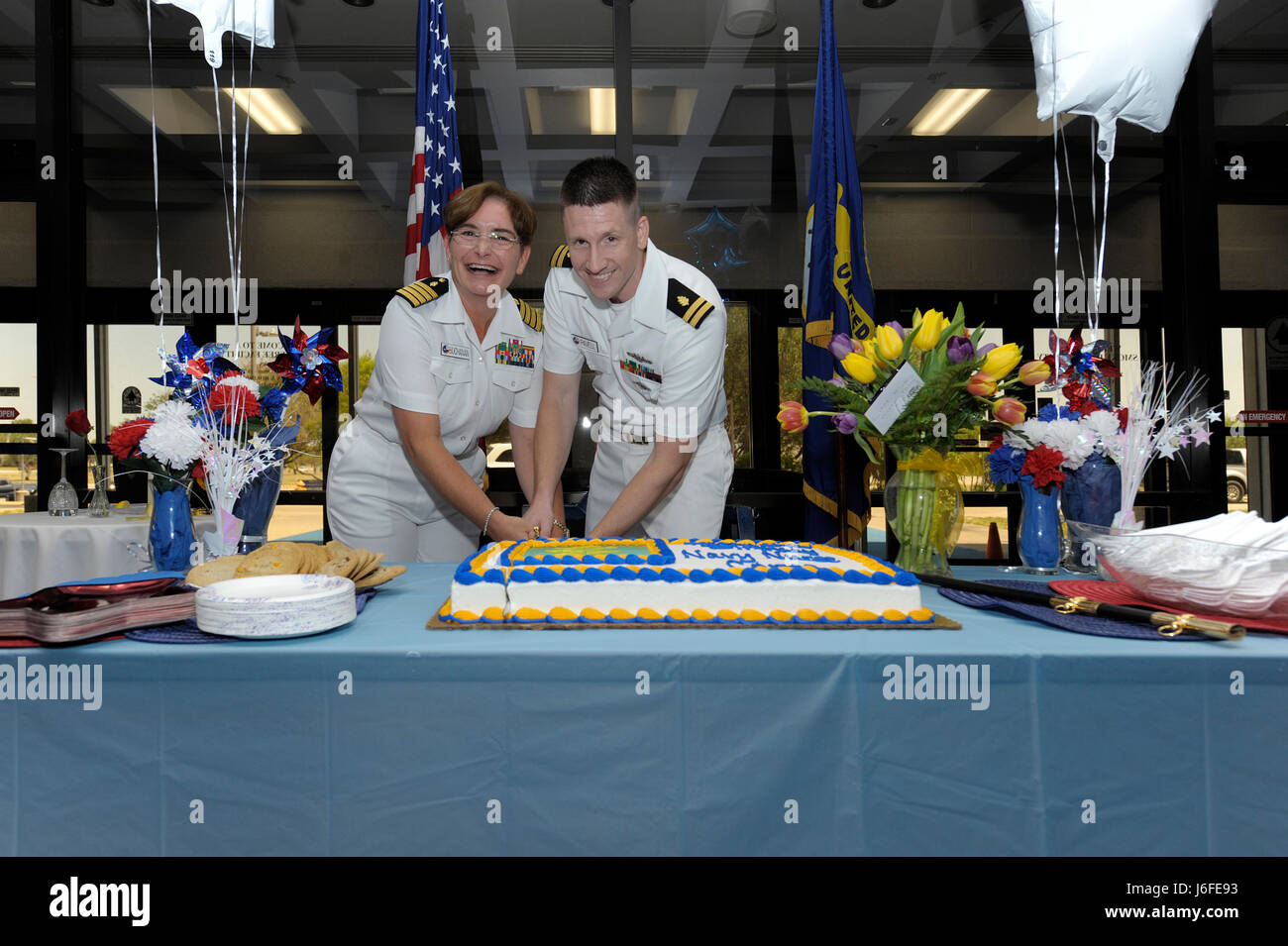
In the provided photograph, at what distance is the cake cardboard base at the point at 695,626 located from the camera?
1010 mm

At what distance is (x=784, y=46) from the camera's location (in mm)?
4230

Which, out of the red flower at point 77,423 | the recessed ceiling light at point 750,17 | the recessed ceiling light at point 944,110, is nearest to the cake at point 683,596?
the red flower at point 77,423

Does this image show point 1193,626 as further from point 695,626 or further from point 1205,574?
point 695,626

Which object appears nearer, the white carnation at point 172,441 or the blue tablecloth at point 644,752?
the blue tablecloth at point 644,752

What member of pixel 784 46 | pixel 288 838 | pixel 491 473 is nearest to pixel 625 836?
pixel 288 838

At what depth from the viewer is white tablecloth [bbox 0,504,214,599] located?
2.53 meters

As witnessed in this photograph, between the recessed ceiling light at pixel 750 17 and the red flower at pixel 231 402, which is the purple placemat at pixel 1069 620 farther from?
the recessed ceiling light at pixel 750 17

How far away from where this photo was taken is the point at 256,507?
1540 mm

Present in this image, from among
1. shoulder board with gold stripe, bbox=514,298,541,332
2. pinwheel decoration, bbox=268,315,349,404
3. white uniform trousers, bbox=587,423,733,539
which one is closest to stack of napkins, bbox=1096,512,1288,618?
white uniform trousers, bbox=587,423,733,539

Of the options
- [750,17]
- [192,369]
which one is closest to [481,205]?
[192,369]

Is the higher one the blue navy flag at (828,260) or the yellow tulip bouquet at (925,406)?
the blue navy flag at (828,260)

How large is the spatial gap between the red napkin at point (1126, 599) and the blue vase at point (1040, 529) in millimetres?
223

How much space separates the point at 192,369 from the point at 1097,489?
180 centimetres
